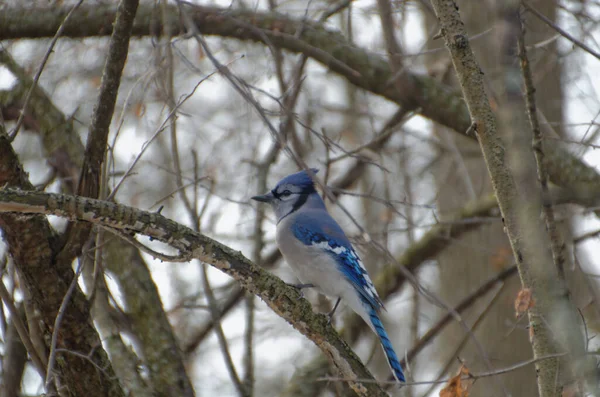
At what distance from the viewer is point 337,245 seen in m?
3.94

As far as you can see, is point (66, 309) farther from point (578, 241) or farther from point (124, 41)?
point (578, 241)

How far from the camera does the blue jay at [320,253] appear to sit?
367 cm

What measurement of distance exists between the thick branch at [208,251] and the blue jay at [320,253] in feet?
2.84

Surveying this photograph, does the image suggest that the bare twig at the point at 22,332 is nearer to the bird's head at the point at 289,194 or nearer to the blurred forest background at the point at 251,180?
the blurred forest background at the point at 251,180

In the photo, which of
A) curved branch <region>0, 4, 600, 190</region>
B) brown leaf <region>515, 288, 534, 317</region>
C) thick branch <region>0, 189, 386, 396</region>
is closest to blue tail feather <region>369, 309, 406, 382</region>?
thick branch <region>0, 189, 386, 396</region>

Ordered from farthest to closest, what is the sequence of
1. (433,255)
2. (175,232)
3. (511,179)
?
(433,255)
(511,179)
(175,232)

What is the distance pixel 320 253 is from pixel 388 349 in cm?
77

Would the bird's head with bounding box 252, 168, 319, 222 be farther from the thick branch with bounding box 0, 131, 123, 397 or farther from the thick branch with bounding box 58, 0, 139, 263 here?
the thick branch with bounding box 0, 131, 123, 397

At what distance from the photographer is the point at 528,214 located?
5.29ft

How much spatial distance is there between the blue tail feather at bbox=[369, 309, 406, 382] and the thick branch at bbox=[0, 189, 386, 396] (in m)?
0.60

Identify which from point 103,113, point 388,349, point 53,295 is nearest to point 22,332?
point 53,295

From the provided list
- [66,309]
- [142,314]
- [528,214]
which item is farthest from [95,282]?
[528,214]

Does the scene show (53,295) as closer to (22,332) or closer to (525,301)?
(22,332)

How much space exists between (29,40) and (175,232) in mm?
2710
